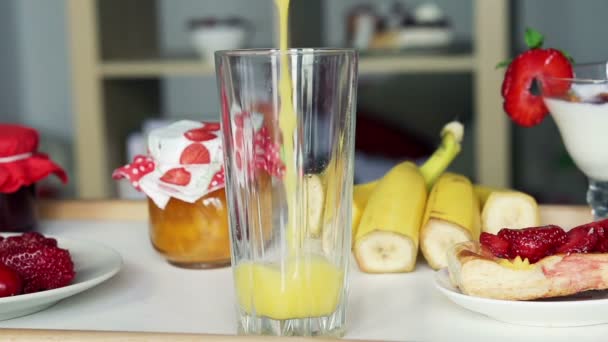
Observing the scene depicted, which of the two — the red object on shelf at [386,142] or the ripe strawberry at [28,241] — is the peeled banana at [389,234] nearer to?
the ripe strawberry at [28,241]

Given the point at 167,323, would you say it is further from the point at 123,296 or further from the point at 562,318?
the point at 562,318

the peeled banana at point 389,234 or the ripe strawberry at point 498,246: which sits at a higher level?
the ripe strawberry at point 498,246

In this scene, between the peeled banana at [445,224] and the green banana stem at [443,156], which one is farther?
the green banana stem at [443,156]

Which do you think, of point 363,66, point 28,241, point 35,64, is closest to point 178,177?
point 28,241

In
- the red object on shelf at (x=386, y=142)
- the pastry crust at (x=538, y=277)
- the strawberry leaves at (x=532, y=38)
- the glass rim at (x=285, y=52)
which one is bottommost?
the red object on shelf at (x=386, y=142)

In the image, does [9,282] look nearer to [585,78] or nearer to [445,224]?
[445,224]

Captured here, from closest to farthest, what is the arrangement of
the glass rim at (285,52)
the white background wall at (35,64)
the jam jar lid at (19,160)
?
the glass rim at (285,52), the jam jar lid at (19,160), the white background wall at (35,64)

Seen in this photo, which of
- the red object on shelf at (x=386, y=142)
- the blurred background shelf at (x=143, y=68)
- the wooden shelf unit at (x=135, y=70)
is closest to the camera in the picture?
the wooden shelf unit at (x=135, y=70)

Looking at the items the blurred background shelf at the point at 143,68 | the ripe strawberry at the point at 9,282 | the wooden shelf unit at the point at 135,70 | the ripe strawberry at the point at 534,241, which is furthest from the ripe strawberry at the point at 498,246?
the blurred background shelf at the point at 143,68
